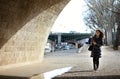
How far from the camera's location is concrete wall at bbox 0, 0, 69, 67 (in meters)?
17.1

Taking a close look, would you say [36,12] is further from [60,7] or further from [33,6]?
[60,7]

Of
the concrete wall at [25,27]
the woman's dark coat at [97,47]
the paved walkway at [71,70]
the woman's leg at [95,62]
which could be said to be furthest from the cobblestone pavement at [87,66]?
the concrete wall at [25,27]

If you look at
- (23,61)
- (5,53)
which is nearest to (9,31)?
(5,53)

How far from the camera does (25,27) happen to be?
19375 millimetres

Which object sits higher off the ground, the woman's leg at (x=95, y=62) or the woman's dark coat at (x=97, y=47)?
the woman's dark coat at (x=97, y=47)

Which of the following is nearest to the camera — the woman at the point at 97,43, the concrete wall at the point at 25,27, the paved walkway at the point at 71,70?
the paved walkway at the point at 71,70

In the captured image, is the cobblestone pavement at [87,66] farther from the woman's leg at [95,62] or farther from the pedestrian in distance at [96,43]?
the pedestrian in distance at [96,43]

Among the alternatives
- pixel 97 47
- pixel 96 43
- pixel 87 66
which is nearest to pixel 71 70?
pixel 97 47

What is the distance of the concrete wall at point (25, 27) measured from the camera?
56.2 feet

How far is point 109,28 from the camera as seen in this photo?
45219mm

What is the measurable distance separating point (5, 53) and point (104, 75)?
266 inches

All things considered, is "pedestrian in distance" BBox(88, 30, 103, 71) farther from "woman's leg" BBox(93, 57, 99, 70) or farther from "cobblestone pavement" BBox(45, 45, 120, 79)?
"cobblestone pavement" BBox(45, 45, 120, 79)

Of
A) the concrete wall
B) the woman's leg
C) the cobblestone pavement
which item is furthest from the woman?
the concrete wall

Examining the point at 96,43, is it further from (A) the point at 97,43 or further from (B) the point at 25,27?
(B) the point at 25,27
